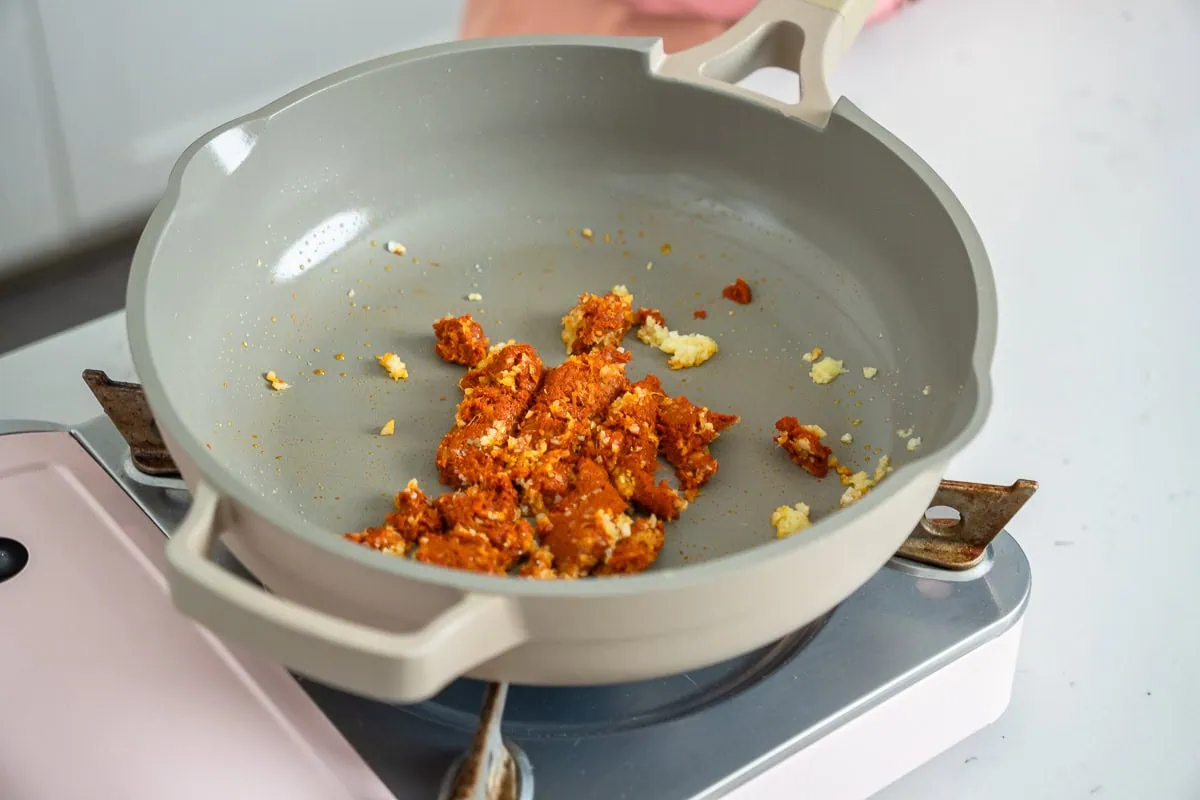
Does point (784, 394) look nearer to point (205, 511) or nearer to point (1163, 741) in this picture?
point (1163, 741)

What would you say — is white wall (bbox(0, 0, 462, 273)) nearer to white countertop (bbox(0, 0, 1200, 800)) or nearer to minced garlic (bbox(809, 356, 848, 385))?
→ white countertop (bbox(0, 0, 1200, 800))

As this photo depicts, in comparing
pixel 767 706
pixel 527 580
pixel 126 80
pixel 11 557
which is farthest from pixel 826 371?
pixel 126 80

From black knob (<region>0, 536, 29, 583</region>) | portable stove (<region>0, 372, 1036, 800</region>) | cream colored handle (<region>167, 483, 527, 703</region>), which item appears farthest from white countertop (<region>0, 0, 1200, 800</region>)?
cream colored handle (<region>167, 483, 527, 703</region>)

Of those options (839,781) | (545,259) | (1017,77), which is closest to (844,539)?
(839,781)

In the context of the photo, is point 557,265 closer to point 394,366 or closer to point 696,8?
point 394,366

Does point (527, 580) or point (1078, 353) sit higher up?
point (527, 580)

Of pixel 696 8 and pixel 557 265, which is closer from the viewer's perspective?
pixel 557 265
